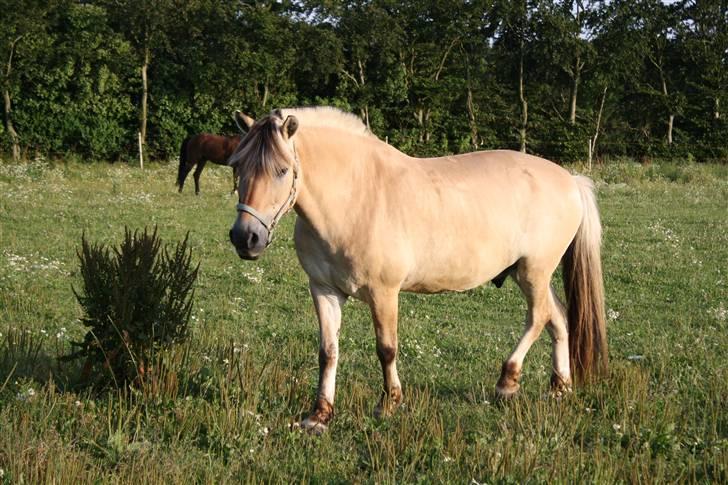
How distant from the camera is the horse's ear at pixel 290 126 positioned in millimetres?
4105

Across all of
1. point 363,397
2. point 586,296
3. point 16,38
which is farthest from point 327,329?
point 16,38

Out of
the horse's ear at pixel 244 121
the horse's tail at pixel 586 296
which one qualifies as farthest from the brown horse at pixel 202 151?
the horse's ear at pixel 244 121

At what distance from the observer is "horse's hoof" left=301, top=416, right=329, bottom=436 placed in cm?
448

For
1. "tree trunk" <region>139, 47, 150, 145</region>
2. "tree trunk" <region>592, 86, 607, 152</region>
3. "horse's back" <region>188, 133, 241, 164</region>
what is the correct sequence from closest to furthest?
"horse's back" <region>188, 133, 241, 164</region> → "tree trunk" <region>139, 47, 150, 145</region> → "tree trunk" <region>592, 86, 607, 152</region>

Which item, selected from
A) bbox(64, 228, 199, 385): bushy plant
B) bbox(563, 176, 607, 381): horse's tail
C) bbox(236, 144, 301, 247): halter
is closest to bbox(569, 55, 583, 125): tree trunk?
bbox(563, 176, 607, 381): horse's tail

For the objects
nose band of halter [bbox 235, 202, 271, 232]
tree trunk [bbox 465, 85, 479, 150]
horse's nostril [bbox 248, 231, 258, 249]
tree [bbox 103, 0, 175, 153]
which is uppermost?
tree [bbox 103, 0, 175, 153]

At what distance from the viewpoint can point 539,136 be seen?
126 ft

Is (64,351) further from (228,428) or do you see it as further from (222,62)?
(222,62)

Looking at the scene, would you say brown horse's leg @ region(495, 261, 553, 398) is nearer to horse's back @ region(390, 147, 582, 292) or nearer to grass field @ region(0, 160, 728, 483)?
horse's back @ region(390, 147, 582, 292)

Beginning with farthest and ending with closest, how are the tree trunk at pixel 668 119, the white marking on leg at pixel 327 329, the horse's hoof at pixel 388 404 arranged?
the tree trunk at pixel 668 119, the white marking on leg at pixel 327 329, the horse's hoof at pixel 388 404

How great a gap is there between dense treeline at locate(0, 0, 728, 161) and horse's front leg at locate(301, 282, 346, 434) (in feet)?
91.4

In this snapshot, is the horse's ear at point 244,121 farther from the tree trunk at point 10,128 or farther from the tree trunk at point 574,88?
the tree trunk at point 574,88

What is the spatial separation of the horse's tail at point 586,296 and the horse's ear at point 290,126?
271 cm

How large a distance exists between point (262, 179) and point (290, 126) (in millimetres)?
356
